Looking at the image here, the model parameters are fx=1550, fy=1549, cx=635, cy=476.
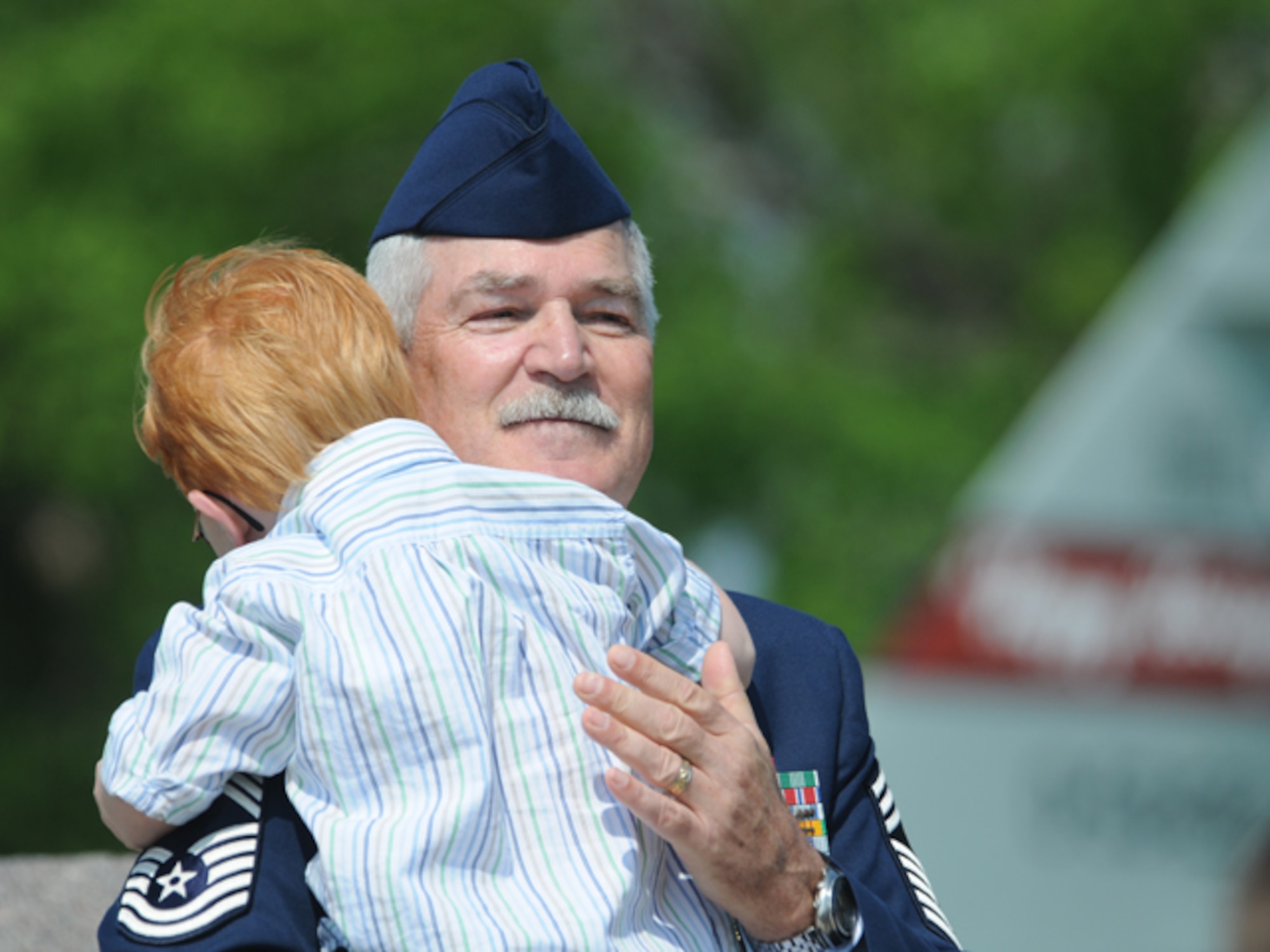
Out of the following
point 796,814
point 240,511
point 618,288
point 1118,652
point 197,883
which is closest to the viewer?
point 197,883

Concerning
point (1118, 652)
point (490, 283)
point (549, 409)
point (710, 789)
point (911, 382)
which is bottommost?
point (1118, 652)

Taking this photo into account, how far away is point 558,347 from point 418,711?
29.4 inches

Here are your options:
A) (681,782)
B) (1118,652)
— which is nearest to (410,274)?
(681,782)

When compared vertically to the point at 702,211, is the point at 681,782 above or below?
above

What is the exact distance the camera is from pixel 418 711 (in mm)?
1638

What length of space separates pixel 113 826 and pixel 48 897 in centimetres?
152

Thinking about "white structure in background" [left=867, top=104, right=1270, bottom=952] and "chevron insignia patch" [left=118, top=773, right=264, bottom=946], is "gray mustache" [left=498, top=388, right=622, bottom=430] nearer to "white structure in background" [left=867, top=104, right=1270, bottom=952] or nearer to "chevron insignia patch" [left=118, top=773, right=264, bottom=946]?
"chevron insignia patch" [left=118, top=773, right=264, bottom=946]

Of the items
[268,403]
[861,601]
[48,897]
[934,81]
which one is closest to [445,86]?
[934,81]

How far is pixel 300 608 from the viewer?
1697 mm

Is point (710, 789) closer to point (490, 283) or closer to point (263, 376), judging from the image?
point (263, 376)

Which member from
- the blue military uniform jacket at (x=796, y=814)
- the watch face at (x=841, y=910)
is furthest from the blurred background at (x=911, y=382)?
the watch face at (x=841, y=910)

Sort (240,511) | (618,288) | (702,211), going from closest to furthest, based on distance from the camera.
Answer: (240,511) < (618,288) < (702,211)

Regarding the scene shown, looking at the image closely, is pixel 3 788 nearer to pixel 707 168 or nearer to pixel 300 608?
pixel 707 168

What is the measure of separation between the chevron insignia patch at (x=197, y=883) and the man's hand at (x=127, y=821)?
3 cm
